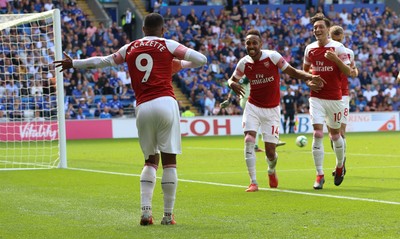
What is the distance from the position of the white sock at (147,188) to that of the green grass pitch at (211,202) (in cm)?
22

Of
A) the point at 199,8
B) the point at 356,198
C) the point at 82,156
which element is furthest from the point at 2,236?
the point at 199,8

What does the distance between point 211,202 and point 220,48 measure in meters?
30.0

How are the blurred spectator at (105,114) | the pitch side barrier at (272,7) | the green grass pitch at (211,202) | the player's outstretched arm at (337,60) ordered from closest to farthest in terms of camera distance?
the green grass pitch at (211,202) < the player's outstretched arm at (337,60) < the blurred spectator at (105,114) < the pitch side barrier at (272,7)

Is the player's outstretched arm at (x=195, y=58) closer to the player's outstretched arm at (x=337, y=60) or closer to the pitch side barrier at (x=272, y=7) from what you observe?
the player's outstretched arm at (x=337, y=60)

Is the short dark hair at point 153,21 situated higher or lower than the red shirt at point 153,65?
higher

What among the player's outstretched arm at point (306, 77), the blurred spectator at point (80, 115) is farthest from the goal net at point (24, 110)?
the player's outstretched arm at point (306, 77)

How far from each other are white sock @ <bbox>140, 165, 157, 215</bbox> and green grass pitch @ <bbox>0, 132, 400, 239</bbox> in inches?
8.7

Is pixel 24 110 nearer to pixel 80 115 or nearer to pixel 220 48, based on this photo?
pixel 80 115

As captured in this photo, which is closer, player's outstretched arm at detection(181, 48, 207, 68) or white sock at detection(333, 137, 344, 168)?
player's outstretched arm at detection(181, 48, 207, 68)

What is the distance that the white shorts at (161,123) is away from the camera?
365 inches

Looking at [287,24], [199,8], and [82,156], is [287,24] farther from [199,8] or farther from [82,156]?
[82,156]

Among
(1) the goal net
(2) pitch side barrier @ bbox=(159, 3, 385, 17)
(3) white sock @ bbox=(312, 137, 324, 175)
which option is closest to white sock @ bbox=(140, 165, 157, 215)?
(3) white sock @ bbox=(312, 137, 324, 175)

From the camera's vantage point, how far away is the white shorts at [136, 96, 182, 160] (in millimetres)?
9266

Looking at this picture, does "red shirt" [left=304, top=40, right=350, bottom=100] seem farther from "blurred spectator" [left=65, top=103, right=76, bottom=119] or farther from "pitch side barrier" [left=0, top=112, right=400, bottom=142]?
"blurred spectator" [left=65, top=103, right=76, bottom=119]
